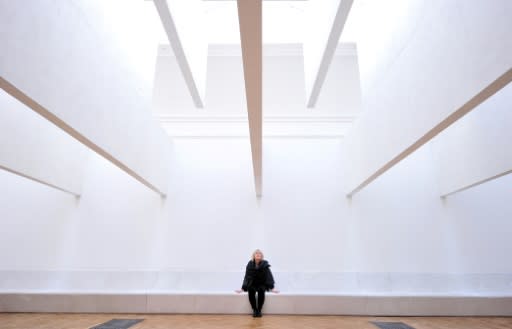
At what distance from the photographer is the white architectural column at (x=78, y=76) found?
3172mm

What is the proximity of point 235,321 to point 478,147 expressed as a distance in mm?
5923

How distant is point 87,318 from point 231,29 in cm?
861

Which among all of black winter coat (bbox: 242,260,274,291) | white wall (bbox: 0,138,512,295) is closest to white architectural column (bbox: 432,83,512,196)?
white wall (bbox: 0,138,512,295)

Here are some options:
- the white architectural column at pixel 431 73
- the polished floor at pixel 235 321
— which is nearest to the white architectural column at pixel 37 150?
the polished floor at pixel 235 321

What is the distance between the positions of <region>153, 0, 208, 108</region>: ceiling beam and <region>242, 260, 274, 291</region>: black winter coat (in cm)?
354

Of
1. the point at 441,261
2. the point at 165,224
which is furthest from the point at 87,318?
the point at 441,261

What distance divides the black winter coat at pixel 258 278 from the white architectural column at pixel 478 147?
4.78 metres

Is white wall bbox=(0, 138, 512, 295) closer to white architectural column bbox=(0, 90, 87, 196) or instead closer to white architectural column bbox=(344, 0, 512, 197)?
white architectural column bbox=(0, 90, 87, 196)

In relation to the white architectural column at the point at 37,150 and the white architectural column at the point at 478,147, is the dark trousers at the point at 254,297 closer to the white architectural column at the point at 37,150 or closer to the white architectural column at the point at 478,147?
the white architectural column at the point at 478,147

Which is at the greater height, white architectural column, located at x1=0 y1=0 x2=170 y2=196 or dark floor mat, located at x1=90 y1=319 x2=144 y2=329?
white architectural column, located at x1=0 y1=0 x2=170 y2=196

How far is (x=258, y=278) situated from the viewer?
6660mm

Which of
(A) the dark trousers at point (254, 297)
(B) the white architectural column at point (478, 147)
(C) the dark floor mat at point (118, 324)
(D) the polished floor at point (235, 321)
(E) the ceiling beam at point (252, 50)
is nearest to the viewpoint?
(E) the ceiling beam at point (252, 50)

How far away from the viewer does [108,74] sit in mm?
4957

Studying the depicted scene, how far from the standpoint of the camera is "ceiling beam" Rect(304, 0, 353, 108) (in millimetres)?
4016
